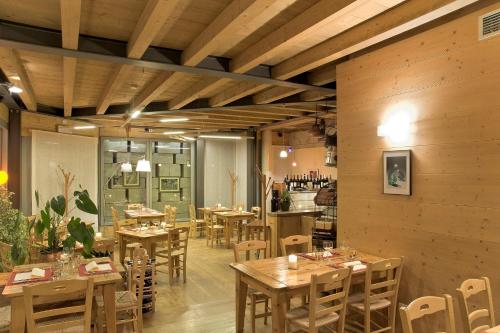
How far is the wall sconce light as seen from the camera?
3.43m

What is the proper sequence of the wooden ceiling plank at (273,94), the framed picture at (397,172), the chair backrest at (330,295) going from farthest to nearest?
the wooden ceiling plank at (273,94) → the framed picture at (397,172) → the chair backrest at (330,295)

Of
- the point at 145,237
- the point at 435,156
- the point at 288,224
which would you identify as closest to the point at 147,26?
the point at 435,156

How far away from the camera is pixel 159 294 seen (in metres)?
5.03

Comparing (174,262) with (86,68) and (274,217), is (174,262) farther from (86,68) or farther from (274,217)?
(86,68)

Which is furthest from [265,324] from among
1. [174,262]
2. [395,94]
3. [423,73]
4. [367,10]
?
[367,10]

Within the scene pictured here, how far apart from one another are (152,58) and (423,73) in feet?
8.75

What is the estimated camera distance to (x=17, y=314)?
2648mm

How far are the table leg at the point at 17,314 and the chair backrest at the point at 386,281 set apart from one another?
278 cm

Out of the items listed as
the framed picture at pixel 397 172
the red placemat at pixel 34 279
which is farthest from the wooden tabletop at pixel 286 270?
the red placemat at pixel 34 279

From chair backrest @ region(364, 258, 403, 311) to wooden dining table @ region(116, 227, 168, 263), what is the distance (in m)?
3.53

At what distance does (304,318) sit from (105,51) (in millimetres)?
3100

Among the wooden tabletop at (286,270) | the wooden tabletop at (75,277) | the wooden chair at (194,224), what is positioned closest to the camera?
the wooden tabletop at (75,277)

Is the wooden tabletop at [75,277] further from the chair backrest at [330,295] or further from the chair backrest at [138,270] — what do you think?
the chair backrest at [330,295]

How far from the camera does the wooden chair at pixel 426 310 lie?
197 centimetres
